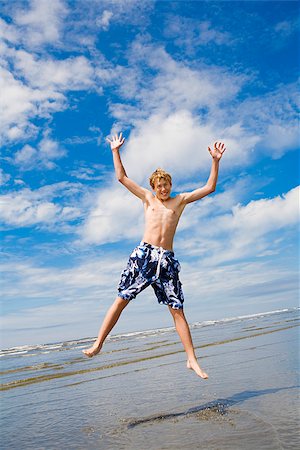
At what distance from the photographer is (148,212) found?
5754 millimetres

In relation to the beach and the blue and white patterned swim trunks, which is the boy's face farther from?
the beach

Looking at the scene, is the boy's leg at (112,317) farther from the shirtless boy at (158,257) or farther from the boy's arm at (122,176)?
the boy's arm at (122,176)

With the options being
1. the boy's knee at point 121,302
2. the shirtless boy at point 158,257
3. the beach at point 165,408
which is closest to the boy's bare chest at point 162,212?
the shirtless boy at point 158,257

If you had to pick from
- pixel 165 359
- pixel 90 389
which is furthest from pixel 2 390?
pixel 165 359

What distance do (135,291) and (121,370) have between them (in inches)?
184

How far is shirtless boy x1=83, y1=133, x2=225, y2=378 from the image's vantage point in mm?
5555

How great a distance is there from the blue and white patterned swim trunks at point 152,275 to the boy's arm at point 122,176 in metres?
0.72

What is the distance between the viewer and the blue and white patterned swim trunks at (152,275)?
5.55 metres

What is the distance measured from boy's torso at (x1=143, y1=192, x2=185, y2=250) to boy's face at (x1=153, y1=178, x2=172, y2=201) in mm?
69

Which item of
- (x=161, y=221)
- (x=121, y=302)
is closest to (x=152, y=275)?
(x=121, y=302)

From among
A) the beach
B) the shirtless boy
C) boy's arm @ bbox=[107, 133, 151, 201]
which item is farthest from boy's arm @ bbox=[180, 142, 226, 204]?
the beach

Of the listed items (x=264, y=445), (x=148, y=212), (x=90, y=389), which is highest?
(x=148, y=212)

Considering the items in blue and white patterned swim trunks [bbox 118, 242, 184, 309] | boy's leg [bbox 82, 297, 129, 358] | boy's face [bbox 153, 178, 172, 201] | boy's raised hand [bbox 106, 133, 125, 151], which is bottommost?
boy's leg [bbox 82, 297, 129, 358]

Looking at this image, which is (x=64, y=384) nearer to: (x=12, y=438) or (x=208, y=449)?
(x=12, y=438)
